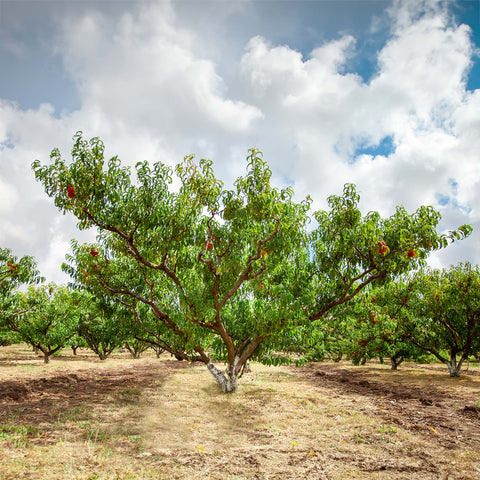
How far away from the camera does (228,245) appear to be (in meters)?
10.4

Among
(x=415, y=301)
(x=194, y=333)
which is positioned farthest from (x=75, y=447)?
(x=415, y=301)

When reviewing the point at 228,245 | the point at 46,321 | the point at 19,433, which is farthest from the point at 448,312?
the point at 46,321

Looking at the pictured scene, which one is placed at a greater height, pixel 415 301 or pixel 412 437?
pixel 415 301

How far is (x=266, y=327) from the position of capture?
11148 mm

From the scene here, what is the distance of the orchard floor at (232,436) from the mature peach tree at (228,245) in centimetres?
260

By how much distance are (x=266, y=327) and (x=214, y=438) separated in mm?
4137

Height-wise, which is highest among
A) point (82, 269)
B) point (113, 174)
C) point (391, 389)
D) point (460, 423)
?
point (113, 174)

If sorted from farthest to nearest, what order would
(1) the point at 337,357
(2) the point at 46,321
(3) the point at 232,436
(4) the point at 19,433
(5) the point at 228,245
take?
(1) the point at 337,357, (2) the point at 46,321, (5) the point at 228,245, (3) the point at 232,436, (4) the point at 19,433

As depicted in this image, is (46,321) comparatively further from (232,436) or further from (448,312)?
(448,312)

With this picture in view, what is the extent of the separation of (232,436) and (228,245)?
209 inches

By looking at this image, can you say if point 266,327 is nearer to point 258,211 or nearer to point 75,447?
point 258,211

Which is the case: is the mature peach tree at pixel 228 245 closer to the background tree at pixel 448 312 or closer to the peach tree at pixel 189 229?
the peach tree at pixel 189 229

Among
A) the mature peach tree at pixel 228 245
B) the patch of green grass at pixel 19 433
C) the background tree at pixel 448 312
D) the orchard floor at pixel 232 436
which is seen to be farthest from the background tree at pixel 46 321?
the background tree at pixel 448 312

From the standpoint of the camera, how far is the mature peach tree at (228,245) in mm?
8859
